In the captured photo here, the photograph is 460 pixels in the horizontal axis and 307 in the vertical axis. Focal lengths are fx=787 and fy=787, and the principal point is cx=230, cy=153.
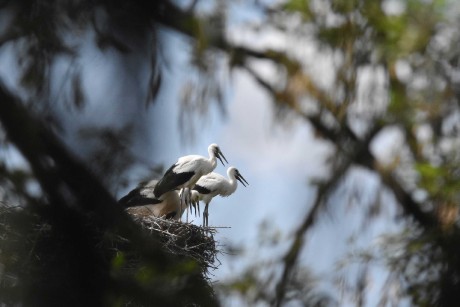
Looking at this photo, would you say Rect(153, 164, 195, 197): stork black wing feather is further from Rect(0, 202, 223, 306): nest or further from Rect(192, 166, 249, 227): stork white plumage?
Rect(0, 202, 223, 306): nest

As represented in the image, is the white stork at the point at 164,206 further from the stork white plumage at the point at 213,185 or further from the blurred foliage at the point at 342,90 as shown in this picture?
the blurred foliage at the point at 342,90

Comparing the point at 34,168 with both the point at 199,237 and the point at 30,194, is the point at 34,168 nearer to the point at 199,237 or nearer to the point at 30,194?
the point at 30,194

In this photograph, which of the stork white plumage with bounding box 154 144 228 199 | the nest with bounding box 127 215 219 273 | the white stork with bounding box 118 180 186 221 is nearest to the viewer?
the nest with bounding box 127 215 219 273

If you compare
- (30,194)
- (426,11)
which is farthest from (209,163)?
(30,194)

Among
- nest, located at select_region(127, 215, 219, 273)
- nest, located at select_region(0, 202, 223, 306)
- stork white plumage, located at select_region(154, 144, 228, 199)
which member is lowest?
nest, located at select_region(0, 202, 223, 306)

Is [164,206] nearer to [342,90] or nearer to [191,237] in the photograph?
[191,237]

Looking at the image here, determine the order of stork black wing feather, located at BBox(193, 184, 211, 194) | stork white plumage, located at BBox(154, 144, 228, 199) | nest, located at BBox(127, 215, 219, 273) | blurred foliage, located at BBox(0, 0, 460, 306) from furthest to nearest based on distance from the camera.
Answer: stork black wing feather, located at BBox(193, 184, 211, 194)
stork white plumage, located at BBox(154, 144, 228, 199)
nest, located at BBox(127, 215, 219, 273)
blurred foliage, located at BBox(0, 0, 460, 306)

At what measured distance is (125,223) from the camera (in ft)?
2.74

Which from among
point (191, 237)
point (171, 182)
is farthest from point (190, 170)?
point (191, 237)

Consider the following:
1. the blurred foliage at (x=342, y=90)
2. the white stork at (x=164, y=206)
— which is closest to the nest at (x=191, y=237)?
the white stork at (x=164, y=206)

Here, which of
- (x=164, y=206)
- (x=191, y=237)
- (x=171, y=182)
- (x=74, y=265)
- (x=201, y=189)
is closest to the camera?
(x=74, y=265)

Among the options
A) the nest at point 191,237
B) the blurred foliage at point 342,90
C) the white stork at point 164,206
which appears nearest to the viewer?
→ the blurred foliage at point 342,90

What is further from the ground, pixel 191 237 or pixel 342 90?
pixel 191 237

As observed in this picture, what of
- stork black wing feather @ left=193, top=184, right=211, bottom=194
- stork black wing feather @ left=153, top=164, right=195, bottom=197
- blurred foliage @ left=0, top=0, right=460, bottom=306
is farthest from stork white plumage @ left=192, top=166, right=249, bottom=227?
blurred foliage @ left=0, top=0, right=460, bottom=306
